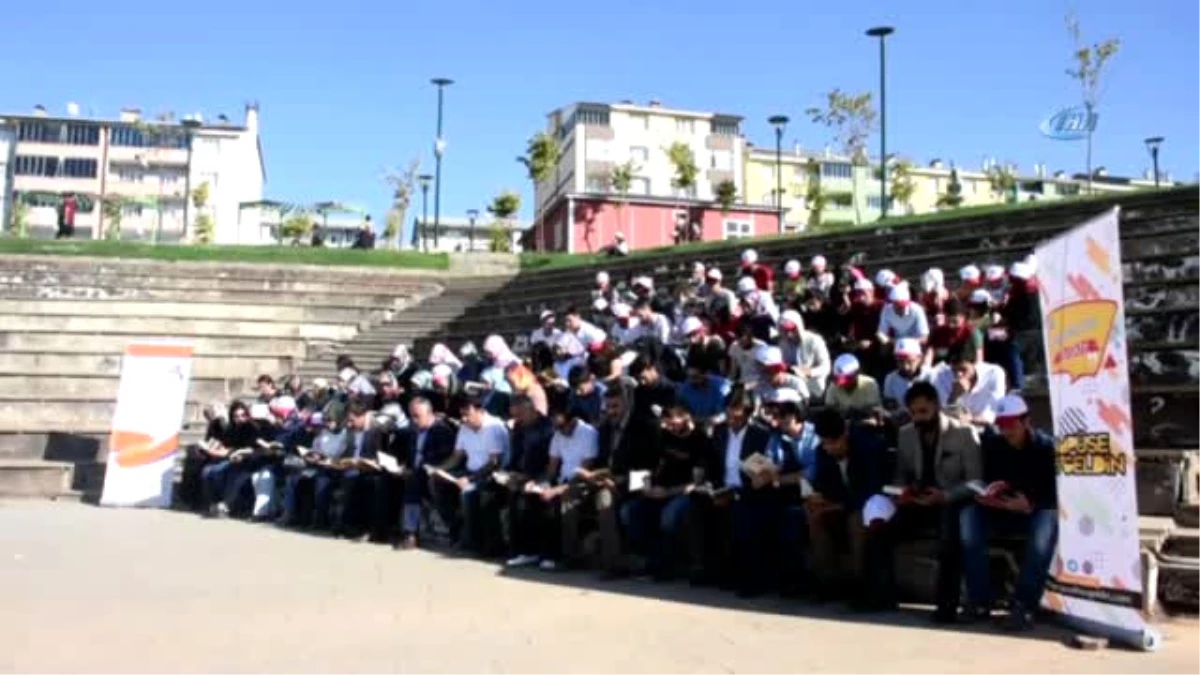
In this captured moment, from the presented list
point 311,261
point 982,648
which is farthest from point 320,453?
point 311,261

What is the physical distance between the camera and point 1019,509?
730 cm

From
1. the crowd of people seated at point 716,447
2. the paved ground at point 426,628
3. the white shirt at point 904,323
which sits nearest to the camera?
the paved ground at point 426,628

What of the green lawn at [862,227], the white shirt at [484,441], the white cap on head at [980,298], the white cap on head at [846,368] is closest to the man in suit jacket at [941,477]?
the white cap on head at [846,368]

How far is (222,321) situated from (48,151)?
275 ft

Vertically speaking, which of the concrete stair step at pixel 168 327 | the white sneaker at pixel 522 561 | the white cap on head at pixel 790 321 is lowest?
the white sneaker at pixel 522 561

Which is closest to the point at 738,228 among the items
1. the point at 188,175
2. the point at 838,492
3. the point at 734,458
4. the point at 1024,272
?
the point at 1024,272

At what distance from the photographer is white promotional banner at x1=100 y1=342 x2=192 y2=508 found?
15.7m

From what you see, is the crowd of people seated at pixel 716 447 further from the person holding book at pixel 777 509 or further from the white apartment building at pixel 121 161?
the white apartment building at pixel 121 161

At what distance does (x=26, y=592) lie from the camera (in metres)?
8.63

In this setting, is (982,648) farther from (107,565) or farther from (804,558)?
(107,565)

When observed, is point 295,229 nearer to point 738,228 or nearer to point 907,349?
point 738,228

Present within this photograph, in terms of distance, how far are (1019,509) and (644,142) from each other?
89.3 metres

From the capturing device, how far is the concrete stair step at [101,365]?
65.2ft

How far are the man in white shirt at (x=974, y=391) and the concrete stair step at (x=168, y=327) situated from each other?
16401 mm
